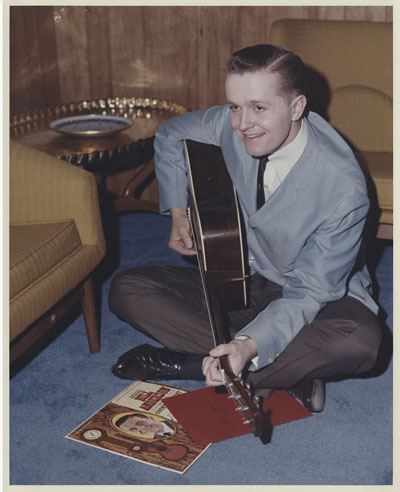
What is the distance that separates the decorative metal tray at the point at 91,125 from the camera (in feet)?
8.90

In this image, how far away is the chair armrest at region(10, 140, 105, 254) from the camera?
2.12 m

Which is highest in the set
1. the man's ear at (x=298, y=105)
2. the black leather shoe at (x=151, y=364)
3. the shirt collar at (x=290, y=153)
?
the man's ear at (x=298, y=105)

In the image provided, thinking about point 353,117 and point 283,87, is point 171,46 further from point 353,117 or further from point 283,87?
point 283,87

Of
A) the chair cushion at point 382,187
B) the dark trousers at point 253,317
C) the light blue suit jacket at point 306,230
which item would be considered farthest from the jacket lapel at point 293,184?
the chair cushion at point 382,187

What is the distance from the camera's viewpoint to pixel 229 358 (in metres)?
1.51

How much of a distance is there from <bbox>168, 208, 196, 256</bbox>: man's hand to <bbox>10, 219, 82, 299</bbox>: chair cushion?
320 mm

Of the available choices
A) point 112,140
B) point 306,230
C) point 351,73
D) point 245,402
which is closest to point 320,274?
point 306,230

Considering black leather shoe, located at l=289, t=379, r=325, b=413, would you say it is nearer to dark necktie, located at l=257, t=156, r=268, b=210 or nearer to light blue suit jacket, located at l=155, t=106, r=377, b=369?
light blue suit jacket, located at l=155, t=106, r=377, b=369

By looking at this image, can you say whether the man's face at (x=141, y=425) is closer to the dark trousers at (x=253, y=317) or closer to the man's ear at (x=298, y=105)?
→ the dark trousers at (x=253, y=317)

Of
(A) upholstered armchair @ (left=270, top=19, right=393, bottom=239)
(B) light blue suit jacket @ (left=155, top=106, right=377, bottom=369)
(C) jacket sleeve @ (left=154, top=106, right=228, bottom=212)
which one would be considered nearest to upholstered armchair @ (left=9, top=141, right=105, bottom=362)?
(C) jacket sleeve @ (left=154, top=106, right=228, bottom=212)

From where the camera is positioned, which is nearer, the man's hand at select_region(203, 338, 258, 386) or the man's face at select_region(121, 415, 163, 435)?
the man's hand at select_region(203, 338, 258, 386)

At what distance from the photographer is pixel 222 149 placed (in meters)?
2.04

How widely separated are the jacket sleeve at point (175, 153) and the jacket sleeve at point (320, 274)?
61 centimetres

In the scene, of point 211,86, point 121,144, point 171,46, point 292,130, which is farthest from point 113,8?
point 292,130
